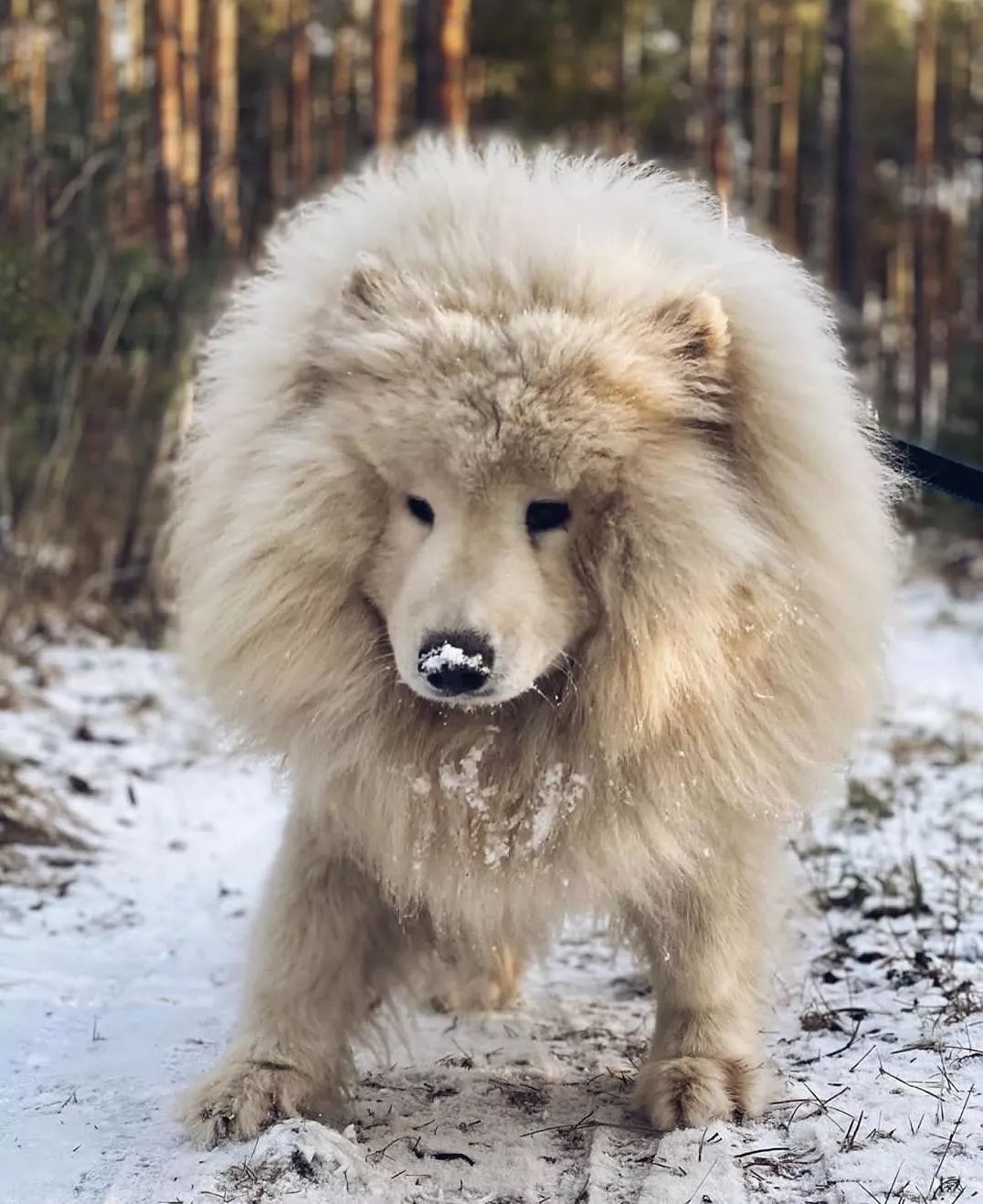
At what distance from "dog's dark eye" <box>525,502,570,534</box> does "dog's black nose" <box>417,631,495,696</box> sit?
0.96ft

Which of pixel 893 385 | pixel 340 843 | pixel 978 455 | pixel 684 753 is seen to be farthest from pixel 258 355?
pixel 893 385

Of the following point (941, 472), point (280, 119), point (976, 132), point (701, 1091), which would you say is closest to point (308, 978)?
point (701, 1091)

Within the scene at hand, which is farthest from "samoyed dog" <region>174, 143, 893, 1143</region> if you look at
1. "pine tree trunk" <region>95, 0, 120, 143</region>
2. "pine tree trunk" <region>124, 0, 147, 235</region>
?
"pine tree trunk" <region>95, 0, 120, 143</region>

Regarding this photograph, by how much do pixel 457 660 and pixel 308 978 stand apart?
95 cm

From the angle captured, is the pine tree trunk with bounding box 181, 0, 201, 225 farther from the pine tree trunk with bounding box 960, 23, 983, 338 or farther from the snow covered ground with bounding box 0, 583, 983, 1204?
the pine tree trunk with bounding box 960, 23, 983, 338

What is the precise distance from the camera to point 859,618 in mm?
2691

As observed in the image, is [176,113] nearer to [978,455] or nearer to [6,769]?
[978,455]

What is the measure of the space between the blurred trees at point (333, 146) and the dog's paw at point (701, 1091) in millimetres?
3558

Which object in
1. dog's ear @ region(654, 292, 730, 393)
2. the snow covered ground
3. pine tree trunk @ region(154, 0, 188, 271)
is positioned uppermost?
pine tree trunk @ region(154, 0, 188, 271)

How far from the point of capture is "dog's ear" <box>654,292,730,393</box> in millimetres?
2527

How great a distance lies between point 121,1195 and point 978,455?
11.9m

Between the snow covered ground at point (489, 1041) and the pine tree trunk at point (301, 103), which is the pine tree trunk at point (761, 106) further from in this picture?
the snow covered ground at point (489, 1041)

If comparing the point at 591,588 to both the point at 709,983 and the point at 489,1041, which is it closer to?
the point at 709,983

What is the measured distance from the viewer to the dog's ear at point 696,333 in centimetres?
253
